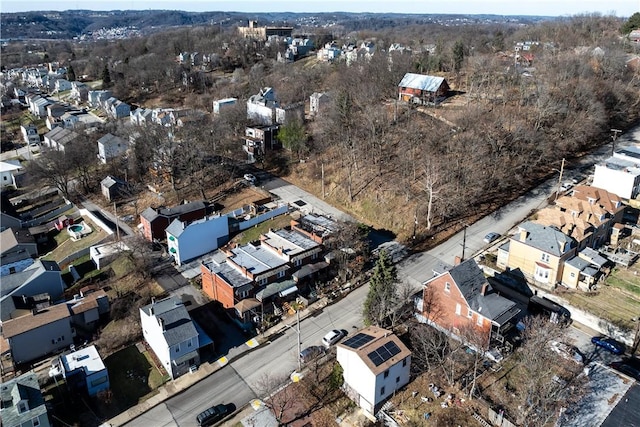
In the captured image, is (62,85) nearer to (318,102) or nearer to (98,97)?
(98,97)

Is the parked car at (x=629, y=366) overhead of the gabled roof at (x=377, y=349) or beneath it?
beneath

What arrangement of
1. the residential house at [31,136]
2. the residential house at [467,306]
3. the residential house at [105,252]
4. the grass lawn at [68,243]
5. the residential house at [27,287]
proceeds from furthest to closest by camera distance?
the residential house at [31,136] < the grass lawn at [68,243] < the residential house at [105,252] < the residential house at [27,287] < the residential house at [467,306]

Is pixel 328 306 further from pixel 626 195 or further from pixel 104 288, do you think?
pixel 626 195

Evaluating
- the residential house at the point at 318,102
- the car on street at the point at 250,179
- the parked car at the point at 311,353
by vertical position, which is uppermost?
the residential house at the point at 318,102

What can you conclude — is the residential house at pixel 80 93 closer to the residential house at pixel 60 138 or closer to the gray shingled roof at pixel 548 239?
the residential house at pixel 60 138

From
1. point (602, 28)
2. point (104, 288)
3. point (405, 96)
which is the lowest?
point (104, 288)

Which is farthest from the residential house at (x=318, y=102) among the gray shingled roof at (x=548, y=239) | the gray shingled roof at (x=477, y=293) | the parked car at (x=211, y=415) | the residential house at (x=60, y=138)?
the parked car at (x=211, y=415)

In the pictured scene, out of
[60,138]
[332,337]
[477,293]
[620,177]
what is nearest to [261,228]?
[332,337]

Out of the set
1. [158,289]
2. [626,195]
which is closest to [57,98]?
[158,289]
